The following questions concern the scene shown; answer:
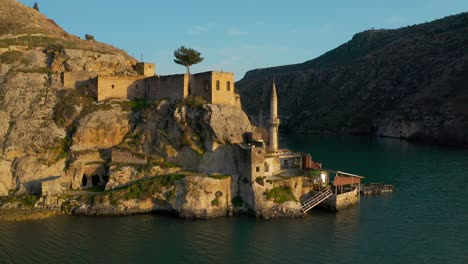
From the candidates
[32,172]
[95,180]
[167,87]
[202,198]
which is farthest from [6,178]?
[202,198]

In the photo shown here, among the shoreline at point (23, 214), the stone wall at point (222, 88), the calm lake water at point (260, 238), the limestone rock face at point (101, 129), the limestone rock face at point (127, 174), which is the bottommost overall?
the calm lake water at point (260, 238)

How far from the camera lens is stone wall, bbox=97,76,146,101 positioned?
2199 inches

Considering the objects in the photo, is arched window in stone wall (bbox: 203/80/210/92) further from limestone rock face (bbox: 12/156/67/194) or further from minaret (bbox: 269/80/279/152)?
limestone rock face (bbox: 12/156/67/194)

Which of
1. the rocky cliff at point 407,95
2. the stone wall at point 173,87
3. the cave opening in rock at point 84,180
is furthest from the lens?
the rocky cliff at point 407,95

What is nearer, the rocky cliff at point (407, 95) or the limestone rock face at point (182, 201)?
the limestone rock face at point (182, 201)

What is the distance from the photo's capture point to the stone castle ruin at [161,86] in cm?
5203

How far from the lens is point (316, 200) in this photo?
47.6m

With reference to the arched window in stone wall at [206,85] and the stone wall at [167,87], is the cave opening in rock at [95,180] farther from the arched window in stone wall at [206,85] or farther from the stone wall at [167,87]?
the arched window in stone wall at [206,85]

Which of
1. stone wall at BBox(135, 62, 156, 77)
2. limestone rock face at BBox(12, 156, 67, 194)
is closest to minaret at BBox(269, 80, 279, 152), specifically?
stone wall at BBox(135, 62, 156, 77)

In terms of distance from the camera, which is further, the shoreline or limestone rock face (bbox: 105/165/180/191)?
limestone rock face (bbox: 105/165/180/191)

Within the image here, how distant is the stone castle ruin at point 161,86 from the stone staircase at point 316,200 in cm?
1498

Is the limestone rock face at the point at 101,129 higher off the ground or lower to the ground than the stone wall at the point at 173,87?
lower

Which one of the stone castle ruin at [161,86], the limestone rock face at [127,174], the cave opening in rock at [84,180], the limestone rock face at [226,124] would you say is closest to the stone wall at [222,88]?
the stone castle ruin at [161,86]

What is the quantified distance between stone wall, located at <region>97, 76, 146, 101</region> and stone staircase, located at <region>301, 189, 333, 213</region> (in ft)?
84.6
